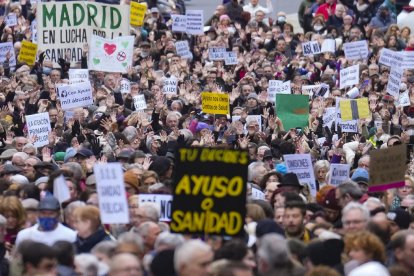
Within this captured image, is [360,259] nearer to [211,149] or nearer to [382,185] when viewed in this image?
[211,149]

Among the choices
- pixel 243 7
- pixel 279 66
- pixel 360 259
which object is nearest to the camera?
pixel 360 259

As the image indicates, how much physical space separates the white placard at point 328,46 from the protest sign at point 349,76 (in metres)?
3.32

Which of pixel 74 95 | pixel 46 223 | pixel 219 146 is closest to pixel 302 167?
pixel 219 146

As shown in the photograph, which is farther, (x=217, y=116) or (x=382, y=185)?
(x=217, y=116)

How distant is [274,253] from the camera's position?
11.2m

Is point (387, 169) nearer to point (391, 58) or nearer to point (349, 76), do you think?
point (349, 76)

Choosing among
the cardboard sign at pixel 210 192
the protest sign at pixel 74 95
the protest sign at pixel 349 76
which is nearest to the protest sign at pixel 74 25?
the protest sign at pixel 74 95

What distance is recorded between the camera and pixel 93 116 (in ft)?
76.6

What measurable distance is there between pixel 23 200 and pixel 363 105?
9.74 meters

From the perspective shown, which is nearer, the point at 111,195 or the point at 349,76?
the point at 111,195

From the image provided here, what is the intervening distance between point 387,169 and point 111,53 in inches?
454

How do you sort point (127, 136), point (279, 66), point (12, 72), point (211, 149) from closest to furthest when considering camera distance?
point (211, 149) < point (127, 136) < point (12, 72) < point (279, 66)

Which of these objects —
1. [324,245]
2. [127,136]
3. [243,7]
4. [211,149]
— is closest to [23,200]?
[211,149]

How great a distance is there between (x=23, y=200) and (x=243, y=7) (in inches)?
817
